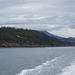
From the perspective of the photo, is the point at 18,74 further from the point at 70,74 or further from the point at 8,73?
the point at 70,74

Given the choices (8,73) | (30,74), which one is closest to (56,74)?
(30,74)

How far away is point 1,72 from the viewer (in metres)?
35.4

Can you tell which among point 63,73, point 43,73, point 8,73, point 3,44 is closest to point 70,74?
point 63,73

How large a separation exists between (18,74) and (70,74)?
286 inches

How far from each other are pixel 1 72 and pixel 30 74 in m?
6.56

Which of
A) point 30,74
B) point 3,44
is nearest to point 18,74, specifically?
point 30,74

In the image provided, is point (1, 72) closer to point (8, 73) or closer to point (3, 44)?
point (8, 73)

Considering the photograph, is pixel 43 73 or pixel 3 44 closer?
pixel 43 73

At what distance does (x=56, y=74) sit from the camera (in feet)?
103

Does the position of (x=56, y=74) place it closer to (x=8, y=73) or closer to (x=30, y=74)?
(x=30, y=74)

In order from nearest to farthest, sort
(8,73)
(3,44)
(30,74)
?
(30,74), (8,73), (3,44)

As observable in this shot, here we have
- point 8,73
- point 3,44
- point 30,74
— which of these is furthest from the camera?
point 3,44

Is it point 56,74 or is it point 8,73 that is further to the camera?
point 8,73

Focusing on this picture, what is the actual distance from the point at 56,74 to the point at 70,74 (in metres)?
1.92
